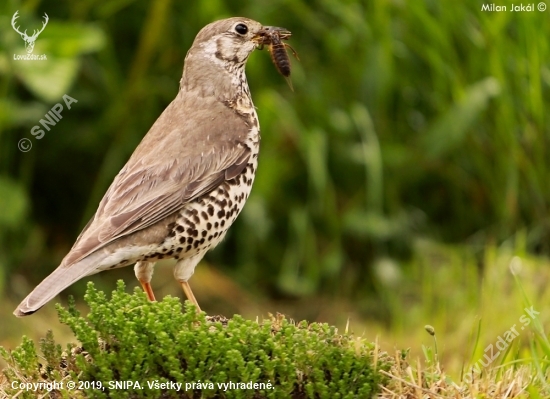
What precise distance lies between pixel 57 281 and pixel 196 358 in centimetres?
81

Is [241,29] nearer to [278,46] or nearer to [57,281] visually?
[278,46]

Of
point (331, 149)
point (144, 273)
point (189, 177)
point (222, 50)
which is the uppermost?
point (331, 149)

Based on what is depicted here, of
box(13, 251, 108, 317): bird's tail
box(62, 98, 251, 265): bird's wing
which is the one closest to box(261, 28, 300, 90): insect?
box(62, 98, 251, 265): bird's wing

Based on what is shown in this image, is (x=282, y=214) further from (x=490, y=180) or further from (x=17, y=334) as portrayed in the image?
(x=17, y=334)

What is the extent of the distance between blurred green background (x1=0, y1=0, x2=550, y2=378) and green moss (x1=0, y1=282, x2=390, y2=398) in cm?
322

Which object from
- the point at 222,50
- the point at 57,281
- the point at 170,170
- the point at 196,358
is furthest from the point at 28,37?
the point at 196,358

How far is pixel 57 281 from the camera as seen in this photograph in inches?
161

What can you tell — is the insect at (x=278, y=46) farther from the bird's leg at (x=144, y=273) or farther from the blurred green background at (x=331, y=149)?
the blurred green background at (x=331, y=149)

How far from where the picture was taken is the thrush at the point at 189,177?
4.45 m

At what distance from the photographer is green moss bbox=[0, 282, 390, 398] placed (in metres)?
3.62

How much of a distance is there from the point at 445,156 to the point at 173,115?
3124mm

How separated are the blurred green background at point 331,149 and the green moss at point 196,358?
3219mm

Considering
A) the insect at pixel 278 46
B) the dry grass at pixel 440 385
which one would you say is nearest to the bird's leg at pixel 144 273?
the insect at pixel 278 46

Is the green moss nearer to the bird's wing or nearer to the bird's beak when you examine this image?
the bird's wing
